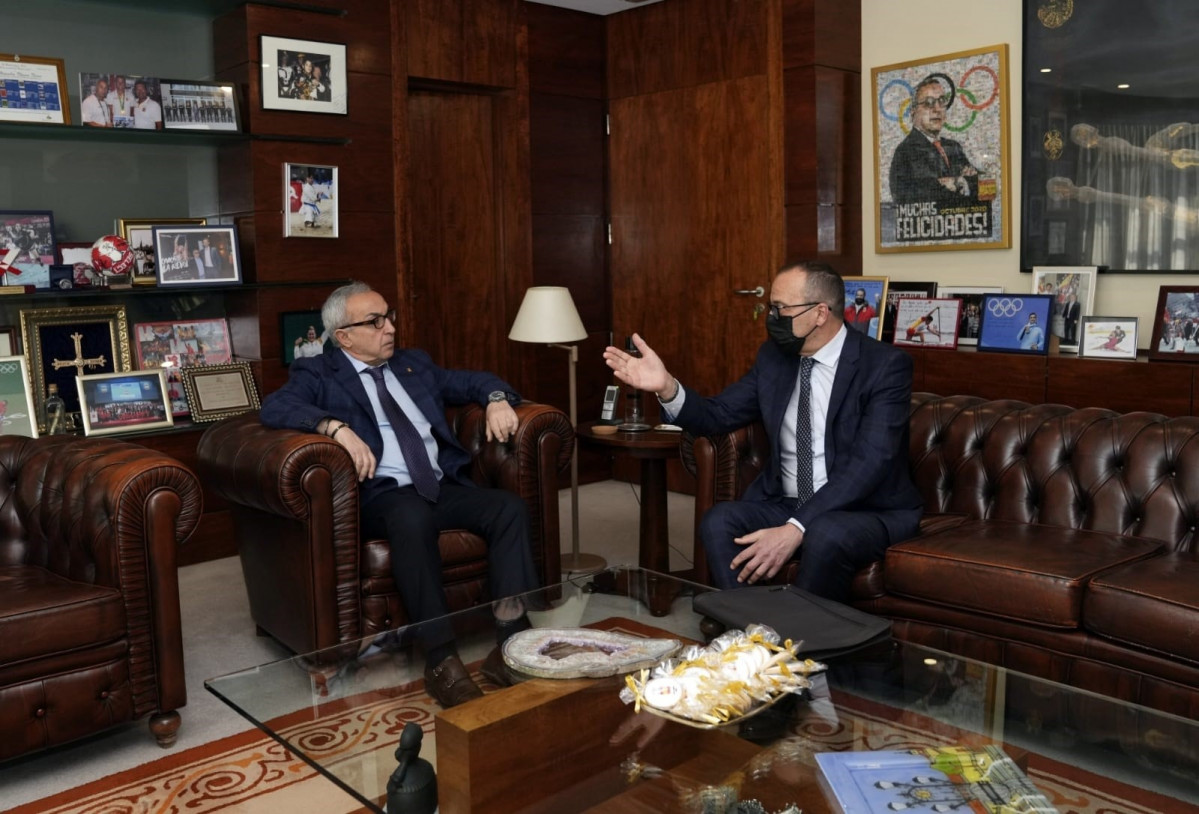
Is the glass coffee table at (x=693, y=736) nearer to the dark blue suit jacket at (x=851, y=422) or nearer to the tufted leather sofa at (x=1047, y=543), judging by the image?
the tufted leather sofa at (x=1047, y=543)

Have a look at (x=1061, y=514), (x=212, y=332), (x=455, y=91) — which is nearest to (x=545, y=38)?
(x=455, y=91)

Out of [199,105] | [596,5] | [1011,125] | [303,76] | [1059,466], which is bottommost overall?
[1059,466]

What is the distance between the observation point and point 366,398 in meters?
3.66

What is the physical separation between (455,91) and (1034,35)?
2.78 metres

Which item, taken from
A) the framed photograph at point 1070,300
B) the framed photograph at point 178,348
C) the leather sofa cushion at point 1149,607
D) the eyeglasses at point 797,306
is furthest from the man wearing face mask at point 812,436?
the framed photograph at point 178,348

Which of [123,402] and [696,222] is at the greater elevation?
[696,222]

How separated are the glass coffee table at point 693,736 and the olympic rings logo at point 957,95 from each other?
331cm

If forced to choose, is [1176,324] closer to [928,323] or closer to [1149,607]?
[928,323]

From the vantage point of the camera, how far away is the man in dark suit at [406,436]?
334 cm

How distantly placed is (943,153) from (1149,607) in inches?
116

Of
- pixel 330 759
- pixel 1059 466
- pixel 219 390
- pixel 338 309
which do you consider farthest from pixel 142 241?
Result: pixel 1059 466

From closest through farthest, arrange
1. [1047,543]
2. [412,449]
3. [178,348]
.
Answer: [1047,543] → [412,449] → [178,348]

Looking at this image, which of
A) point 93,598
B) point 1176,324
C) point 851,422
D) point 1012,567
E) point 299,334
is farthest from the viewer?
point 299,334

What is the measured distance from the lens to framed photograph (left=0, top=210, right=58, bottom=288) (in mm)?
4449
